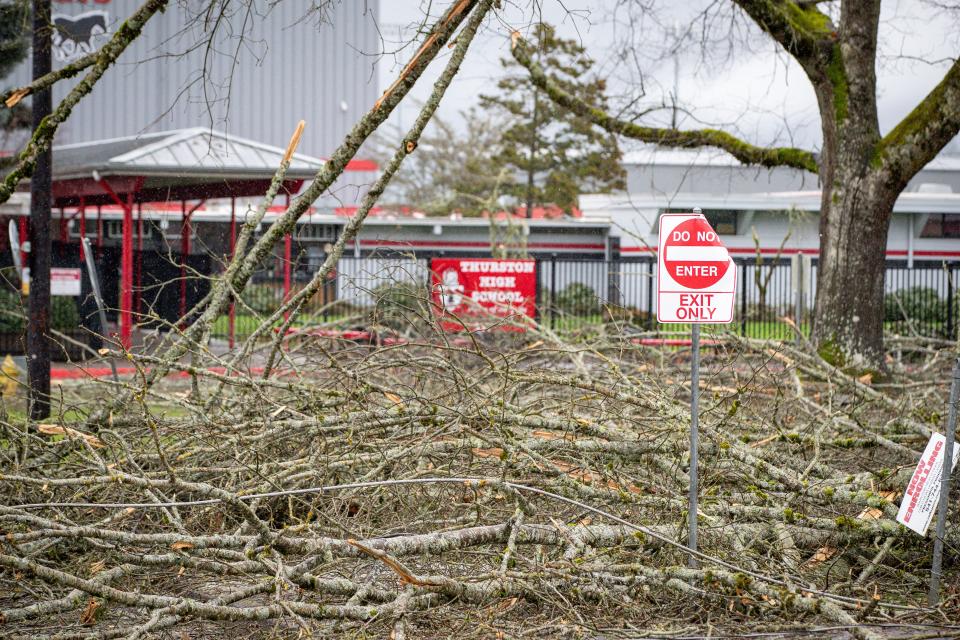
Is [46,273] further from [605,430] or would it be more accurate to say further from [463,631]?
[463,631]

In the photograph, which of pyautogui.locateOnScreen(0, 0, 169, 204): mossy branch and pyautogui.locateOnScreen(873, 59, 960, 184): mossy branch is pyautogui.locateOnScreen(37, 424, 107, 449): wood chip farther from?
pyautogui.locateOnScreen(873, 59, 960, 184): mossy branch

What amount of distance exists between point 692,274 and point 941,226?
2457 cm

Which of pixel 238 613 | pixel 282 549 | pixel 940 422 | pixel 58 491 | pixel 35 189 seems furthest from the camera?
pixel 35 189

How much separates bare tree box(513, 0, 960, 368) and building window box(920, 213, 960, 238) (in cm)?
1733

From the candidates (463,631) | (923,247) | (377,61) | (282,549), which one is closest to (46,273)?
(377,61)

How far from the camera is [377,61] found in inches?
227

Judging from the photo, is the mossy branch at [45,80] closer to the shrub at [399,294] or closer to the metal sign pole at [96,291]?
the shrub at [399,294]

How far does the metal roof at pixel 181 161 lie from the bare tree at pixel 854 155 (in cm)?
544

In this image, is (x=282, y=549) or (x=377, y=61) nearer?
(x=282, y=549)

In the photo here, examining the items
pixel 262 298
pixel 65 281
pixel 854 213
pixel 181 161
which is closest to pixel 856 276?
pixel 854 213

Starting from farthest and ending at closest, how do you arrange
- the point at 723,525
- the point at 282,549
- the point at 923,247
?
the point at 923,247
the point at 723,525
the point at 282,549

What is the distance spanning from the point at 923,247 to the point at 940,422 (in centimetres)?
2167

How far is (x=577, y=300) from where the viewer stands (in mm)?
21922

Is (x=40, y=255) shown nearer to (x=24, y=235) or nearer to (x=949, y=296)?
(x=24, y=235)
